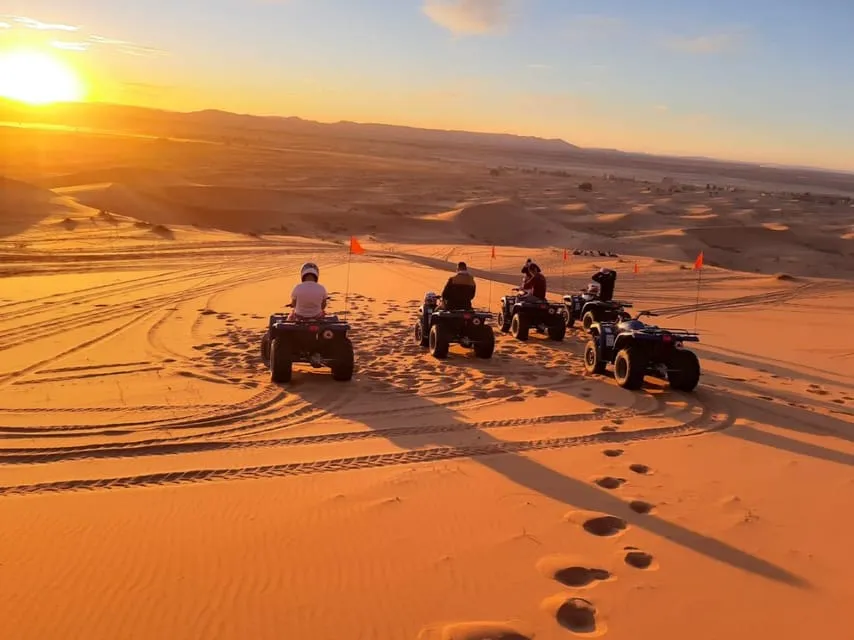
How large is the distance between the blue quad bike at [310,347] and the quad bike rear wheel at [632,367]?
12.2ft

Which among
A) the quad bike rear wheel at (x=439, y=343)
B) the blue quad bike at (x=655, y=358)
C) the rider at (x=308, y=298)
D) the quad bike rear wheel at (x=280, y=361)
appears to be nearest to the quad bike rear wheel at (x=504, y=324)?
the quad bike rear wheel at (x=439, y=343)

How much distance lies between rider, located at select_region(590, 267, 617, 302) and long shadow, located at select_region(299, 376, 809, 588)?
20.9 ft

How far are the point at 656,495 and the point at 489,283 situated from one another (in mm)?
15701

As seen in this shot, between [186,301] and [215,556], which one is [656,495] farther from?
[186,301]

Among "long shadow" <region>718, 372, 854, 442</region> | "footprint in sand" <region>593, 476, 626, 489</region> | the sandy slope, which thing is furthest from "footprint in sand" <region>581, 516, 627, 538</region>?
"long shadow" <region>718, 372, 854, 442</region>

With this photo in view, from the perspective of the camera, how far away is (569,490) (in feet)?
21.7

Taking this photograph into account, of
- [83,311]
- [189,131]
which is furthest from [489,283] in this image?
[189,131]

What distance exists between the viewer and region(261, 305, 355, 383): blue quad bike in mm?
9734

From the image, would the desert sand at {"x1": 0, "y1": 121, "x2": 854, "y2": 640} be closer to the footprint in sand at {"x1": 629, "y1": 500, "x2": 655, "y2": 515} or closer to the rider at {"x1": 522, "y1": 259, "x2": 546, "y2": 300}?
the footprint in sand at {"x1": 629, "y1": 500, "x2": 655, "y2": 515}

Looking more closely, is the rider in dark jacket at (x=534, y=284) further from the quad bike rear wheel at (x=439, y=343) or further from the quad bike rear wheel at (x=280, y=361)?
the quad bike rear wheel at (x=280, y=361)

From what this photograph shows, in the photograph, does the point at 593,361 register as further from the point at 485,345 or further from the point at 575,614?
the point at 575,614

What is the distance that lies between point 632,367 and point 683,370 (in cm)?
68

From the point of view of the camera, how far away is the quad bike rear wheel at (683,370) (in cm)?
1007

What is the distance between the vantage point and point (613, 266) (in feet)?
85.3
